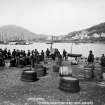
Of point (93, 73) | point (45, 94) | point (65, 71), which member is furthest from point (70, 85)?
point (93, 73)

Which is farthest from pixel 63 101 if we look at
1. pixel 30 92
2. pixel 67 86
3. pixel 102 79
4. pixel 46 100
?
pixel 102 79

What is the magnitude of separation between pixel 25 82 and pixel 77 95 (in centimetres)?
432

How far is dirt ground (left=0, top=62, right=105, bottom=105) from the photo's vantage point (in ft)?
25.3

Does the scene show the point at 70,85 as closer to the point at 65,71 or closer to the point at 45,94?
the point at 45,94

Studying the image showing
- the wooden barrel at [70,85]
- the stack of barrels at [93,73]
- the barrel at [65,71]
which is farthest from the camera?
the barrel at [65,71]

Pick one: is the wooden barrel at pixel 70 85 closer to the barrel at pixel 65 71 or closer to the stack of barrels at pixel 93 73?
the barrel at pixel 65 71

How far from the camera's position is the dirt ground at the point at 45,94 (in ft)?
25.3

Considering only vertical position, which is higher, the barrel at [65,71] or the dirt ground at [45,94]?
the barrel at [65,71]

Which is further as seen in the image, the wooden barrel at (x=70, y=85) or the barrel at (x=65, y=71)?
the barrel at (x=65, y=71)

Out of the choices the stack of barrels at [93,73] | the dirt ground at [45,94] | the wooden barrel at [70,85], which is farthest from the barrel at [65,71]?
the wooden barrel at [70,85]

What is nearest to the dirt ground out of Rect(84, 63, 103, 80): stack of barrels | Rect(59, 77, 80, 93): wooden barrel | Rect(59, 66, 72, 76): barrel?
Rect(59, 77, 80, 93): wooden barrel

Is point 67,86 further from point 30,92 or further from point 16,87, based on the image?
point 16,87

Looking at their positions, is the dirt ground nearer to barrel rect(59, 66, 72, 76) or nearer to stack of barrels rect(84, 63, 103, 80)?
stack of barrels rect(84, 63, 103, 80)

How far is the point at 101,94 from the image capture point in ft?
29.5
